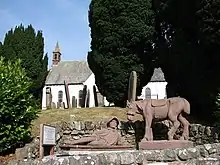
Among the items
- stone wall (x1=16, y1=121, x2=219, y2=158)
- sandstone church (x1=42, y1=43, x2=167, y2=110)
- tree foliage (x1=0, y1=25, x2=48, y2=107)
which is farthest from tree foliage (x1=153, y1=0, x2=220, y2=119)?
sandstone church (x1=42, y1=43, x2=167, y2=110)

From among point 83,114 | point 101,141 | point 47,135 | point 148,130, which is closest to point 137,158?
point 47,135

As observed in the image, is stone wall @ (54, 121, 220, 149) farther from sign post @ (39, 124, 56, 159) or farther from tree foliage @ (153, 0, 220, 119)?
tree foliage @ (153, 0, 220, 119)

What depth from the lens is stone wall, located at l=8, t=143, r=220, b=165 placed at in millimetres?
4750

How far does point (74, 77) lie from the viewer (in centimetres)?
5584

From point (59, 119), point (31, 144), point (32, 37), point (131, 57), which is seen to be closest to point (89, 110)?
point (59, 119)

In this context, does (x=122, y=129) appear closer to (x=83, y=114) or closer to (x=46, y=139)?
(x=83, y=114)

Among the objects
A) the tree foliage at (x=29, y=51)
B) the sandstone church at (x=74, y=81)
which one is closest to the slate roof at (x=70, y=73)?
the sandstone church at (x=74, y=81)

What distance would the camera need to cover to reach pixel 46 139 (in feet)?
31.9

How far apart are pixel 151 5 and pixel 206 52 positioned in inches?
207

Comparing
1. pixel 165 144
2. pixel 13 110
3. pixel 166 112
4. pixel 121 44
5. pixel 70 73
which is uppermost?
pixel 70 73

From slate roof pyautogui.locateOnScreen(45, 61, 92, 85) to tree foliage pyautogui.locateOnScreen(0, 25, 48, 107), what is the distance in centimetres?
2695

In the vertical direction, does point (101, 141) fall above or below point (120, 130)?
below

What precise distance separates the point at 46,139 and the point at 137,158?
4857 mm

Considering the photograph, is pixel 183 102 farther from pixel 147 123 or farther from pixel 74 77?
pixel 74 77
